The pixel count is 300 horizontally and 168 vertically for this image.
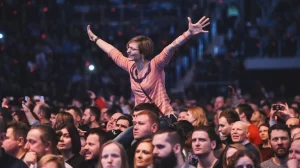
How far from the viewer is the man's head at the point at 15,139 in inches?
425

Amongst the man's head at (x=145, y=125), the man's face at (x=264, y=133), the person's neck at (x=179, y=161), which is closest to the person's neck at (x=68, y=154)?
the man's head at (x=145, y=125)

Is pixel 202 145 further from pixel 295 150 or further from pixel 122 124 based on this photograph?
pixel 122 124

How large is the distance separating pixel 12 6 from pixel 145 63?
1815cm

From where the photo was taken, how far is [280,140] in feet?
36.5

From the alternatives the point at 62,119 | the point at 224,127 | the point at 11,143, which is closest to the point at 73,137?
the point at 11,143

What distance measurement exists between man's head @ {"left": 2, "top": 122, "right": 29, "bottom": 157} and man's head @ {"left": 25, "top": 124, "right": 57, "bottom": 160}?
0.69 metres

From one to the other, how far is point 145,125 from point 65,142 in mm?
1052

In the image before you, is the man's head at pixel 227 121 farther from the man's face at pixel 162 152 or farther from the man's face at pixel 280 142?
the man's face at pixel 162 152

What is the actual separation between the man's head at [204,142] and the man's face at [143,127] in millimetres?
479

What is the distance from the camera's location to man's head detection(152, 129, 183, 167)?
9.12 meters

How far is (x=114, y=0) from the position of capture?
31.5m

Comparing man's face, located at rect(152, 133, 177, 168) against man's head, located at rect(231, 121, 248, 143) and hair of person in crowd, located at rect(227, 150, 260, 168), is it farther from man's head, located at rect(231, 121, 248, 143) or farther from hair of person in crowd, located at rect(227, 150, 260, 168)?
man's head, located at rect(231, 121, 248, 143)

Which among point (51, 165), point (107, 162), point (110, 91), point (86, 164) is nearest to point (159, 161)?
point (107, 162)

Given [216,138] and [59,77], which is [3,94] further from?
[216,138]
